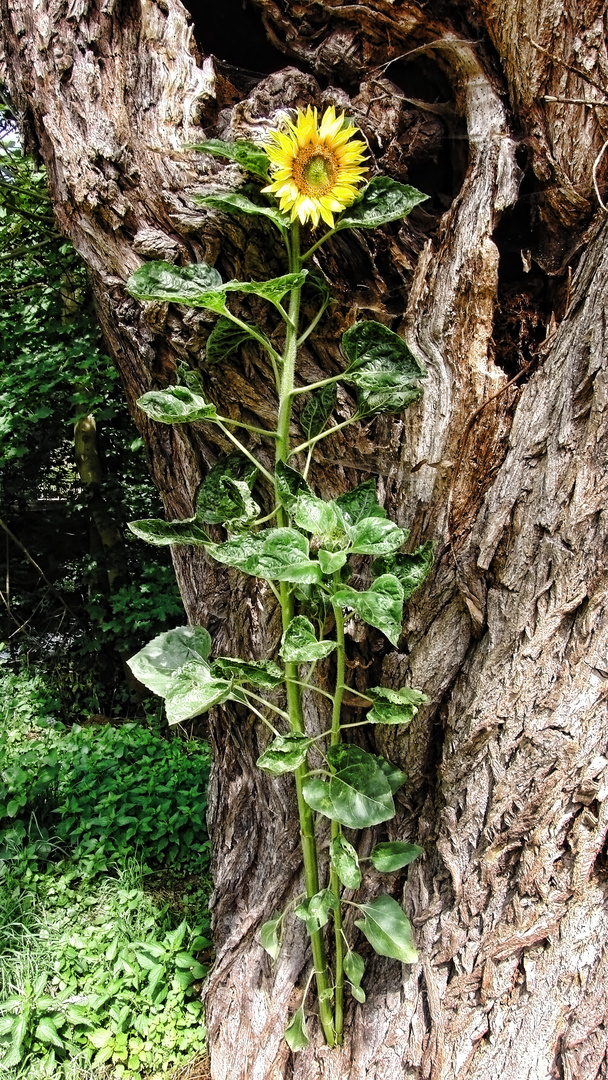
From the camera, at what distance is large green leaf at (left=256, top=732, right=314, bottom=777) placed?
0.92m

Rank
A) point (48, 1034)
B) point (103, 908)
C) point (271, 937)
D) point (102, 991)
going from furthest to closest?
1. point (103, 908)
2. point (102, 991)
3. point (48, 1034)
4. point (271, 937)

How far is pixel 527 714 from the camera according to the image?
100 cm

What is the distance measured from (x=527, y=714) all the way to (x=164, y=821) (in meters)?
1.50

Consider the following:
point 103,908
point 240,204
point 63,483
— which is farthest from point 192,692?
point 63,483

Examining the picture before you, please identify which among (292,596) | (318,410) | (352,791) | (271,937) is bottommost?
(271,937)

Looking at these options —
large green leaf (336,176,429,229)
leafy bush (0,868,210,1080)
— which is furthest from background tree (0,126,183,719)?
large green leaf (336,176,429,229)

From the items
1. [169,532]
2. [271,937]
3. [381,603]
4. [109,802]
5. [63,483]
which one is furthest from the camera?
[63,483]

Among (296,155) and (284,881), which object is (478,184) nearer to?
(296,155)

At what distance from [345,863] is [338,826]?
0.06 metres

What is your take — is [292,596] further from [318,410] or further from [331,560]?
[318,410]

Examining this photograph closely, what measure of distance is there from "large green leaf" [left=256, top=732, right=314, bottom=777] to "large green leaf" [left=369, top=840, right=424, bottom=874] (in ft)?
0.87

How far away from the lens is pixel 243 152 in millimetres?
945

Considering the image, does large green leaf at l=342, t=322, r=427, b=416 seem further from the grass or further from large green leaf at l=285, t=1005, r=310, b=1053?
the grass

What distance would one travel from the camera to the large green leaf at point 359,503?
104 centimetres
